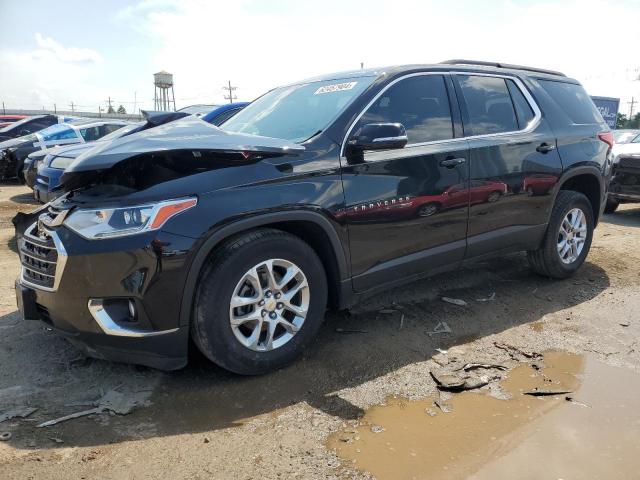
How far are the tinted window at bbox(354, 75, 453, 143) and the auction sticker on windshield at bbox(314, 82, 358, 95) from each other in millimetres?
266

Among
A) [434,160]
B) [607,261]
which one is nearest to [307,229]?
[434,160]

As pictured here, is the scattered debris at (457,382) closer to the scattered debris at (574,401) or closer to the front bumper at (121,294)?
the scattered debris at (574,401)

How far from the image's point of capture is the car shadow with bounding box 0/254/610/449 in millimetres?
2627

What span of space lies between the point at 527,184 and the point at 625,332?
52.9 inches

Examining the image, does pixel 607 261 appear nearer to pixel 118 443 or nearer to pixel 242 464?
pixel 242 464

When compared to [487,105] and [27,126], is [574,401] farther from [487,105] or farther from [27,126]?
[27,126]

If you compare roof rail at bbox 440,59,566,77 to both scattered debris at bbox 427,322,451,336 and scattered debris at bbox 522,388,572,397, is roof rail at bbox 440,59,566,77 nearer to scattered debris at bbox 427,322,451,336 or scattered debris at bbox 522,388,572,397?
scattered debris at bbox 427,322,451,336

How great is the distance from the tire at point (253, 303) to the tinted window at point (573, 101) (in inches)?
121

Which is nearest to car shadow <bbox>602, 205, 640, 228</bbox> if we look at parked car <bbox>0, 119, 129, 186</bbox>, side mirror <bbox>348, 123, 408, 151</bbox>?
side mirror <bbox>348, 123, 408, 151</bbox>

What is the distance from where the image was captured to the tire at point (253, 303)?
277 centimetres

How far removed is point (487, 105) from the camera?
13.6 feet

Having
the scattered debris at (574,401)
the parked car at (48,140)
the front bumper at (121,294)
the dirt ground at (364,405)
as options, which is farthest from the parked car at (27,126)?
the scattered debris at (574,401)

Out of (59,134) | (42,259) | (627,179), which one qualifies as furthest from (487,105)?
(59,134)

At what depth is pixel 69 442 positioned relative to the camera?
2453mm
